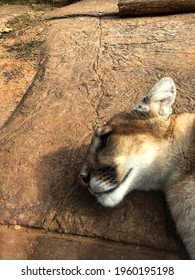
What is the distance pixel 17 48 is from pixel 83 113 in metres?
2.88

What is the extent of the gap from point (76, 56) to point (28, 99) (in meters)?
1.23

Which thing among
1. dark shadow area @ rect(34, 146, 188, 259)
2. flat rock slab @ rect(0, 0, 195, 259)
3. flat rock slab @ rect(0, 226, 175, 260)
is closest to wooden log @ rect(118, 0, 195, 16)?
flat rock slab @ rect(0, 0, 195, 259)

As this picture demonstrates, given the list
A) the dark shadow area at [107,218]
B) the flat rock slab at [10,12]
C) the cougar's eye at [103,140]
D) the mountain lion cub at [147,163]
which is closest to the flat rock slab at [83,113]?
the dark shadow area at [107,218]

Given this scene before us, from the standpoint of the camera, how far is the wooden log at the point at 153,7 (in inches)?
280

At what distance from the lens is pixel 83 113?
5.04 m

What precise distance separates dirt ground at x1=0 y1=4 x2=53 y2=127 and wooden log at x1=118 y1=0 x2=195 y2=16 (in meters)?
1.56

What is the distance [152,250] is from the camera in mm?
3547

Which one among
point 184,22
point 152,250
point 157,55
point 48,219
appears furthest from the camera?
point 184,22

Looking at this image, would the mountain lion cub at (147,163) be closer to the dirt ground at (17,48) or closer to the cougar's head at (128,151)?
the cougar's head at (128,151)

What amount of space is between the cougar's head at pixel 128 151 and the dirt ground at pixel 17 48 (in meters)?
2.06

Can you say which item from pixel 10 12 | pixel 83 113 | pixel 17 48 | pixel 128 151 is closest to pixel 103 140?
pixel 128 151

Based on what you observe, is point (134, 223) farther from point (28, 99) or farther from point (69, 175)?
point (28, 99)

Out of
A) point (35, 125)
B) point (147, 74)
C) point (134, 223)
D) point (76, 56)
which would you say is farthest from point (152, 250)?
point (76, 56)

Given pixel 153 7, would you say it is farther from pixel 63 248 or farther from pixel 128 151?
pixel 63 248
